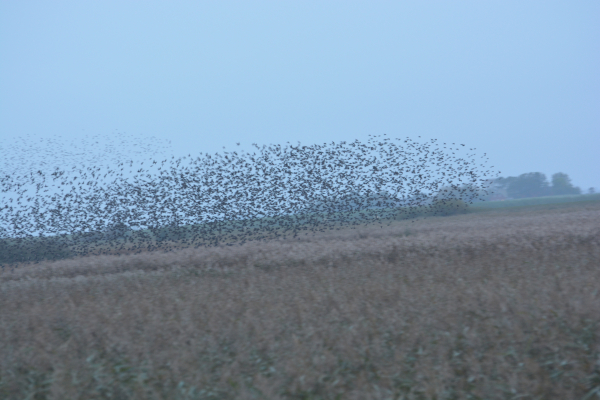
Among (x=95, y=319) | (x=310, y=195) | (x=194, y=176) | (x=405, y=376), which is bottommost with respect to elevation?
(x=405, y=376)

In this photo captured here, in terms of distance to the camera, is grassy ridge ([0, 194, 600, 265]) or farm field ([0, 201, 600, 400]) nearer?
farm field ([0, 201, 600, 400])

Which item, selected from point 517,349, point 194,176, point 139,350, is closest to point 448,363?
point 517,349

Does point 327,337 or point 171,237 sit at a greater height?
point 171,237

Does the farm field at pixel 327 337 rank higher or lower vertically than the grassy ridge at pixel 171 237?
lower

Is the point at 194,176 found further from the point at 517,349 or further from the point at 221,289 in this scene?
the point at 517,349

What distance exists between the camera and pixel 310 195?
1783cm

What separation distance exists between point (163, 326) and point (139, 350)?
648 mm

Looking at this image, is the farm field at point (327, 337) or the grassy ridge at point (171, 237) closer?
the farm field at point (327, 337)

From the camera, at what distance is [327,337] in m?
4.47

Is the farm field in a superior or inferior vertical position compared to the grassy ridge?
inferior

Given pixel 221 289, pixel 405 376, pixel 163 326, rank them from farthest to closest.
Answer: pixel 221 289, pixel 163 326, pixel 405 376

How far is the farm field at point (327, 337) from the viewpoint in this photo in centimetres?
365

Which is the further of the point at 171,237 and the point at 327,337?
the point at 171,237

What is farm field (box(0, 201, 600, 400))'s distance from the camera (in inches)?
144
